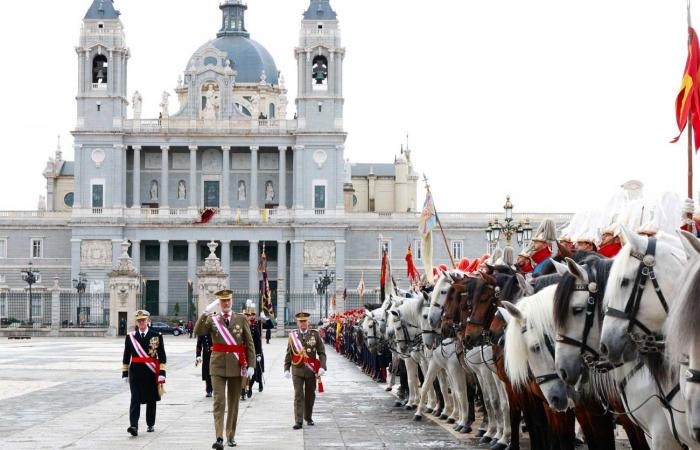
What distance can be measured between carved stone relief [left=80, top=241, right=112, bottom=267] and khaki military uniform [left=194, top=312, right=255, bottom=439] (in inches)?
3014

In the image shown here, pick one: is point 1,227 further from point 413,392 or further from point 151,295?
point 413,392

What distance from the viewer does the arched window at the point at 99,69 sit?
93.2m

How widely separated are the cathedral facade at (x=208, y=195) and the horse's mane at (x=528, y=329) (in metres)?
79.4

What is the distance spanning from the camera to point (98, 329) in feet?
237

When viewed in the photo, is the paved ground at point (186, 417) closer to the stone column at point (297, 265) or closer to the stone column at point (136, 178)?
the stone column at point (297, 265)

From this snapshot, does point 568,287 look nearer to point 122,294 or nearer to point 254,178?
point 122,294

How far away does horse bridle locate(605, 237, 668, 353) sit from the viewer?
7.66 metres

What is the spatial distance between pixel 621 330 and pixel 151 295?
86.2m

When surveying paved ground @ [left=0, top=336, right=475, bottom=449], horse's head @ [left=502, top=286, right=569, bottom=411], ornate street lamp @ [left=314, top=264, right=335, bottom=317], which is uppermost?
horse's head @ [left=502, top=286, right=569, bottom=411]

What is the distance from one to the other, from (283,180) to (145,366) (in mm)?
77541

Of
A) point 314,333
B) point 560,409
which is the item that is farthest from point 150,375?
point 560,409

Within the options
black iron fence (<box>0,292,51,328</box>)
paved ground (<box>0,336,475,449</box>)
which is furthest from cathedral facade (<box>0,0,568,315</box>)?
paved ground (<box>0,336,475,449</box>)

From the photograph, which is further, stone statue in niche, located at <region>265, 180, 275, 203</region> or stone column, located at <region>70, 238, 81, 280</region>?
stone statue in niche, located at <region>265, 180, 275, 203</region>

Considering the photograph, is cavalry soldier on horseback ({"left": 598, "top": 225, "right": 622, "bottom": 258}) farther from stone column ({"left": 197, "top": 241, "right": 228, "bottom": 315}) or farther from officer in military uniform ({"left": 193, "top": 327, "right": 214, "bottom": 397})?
stone column ({"left": 197, "top": 241, "right": 228, "bottom": 315})
